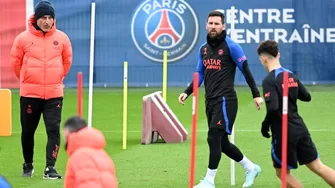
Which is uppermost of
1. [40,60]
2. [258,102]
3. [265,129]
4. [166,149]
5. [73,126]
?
[40,60]

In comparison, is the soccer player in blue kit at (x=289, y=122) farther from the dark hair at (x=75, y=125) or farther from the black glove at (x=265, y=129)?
the dark hair at (x=75, y=125)

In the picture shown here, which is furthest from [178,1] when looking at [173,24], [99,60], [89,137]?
[89,137]

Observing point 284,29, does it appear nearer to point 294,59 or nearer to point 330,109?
point 294,59

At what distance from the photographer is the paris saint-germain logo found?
75.1ft

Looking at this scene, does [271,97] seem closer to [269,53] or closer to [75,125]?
[269,53]

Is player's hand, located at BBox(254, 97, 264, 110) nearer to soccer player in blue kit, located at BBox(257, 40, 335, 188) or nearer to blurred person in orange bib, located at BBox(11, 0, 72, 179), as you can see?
soccer player in blue kit, located at BBox(257, 40, 335, 188)

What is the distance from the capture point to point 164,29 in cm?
2289

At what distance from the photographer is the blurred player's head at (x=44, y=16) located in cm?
1206

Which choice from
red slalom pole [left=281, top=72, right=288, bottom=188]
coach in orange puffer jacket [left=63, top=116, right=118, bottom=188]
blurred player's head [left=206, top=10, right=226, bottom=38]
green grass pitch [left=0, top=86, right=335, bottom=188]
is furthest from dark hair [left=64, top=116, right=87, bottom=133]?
green grass pitch [left=0, top=86, right=335, bottom=188]

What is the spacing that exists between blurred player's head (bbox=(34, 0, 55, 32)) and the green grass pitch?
5.83 ft

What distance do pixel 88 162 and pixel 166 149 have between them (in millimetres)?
7583

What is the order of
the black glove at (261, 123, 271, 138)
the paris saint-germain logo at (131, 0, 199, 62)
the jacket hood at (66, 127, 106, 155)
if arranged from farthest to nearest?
the paris saint-germain logo at (131, 0, 199, 62) < the black glove at (261, 123, 271, 138) < the jacket hood at (66, 127, 106, 155)

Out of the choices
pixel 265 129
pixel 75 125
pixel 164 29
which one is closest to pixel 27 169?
pixel 265 129

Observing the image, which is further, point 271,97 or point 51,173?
point 51,173
